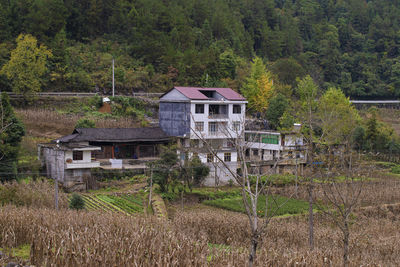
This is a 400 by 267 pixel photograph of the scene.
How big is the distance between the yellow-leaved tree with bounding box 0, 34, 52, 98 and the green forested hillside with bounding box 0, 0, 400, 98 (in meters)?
1.62

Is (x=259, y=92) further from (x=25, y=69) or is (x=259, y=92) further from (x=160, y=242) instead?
(x=160, y=242)

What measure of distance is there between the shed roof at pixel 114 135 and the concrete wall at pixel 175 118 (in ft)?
2.56

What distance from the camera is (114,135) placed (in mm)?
29891

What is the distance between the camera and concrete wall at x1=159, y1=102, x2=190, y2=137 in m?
32.4

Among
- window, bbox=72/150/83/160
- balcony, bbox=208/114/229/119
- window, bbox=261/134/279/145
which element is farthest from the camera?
window, bbox=261/134/279/145

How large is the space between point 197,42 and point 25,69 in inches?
909

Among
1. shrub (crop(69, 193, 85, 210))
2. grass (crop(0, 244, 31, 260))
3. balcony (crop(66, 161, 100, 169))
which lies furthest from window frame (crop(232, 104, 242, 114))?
grass (crop(0, 244, 31, 260))

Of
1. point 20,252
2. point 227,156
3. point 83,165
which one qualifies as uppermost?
point 227,156

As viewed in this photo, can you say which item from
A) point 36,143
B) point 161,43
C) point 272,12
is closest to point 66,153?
point 36,143

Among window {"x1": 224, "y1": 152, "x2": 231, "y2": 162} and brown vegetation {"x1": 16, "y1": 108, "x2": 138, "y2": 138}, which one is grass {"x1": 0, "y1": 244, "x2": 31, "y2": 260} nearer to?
window {"x1": 224, "y1": 152, "x2": 231, "y2": 162}

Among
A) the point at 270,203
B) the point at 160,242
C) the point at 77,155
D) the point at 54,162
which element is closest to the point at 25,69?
the point at 54,162

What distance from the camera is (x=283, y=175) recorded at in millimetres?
31203

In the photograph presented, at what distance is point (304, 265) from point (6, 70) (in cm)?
3078

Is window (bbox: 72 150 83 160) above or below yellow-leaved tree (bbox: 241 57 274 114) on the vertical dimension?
below
